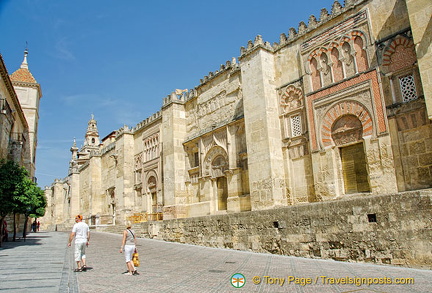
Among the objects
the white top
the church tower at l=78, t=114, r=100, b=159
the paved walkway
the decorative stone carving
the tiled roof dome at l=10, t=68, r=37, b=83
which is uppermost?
the tiled roof dome at l=10, t=68, r=37, b=83

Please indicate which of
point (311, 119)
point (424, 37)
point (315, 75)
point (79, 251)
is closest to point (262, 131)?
point (311, 119)

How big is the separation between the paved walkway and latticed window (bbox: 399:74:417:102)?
4.97 meters

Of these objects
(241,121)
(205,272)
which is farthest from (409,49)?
(205,272)

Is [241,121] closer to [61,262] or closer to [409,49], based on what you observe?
[409,49]

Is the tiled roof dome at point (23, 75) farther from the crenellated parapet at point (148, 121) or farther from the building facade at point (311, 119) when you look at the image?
the building facade at point (311, 119)

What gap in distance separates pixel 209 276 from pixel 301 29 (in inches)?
390

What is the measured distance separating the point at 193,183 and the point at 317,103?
813cm

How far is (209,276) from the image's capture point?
22.2ft

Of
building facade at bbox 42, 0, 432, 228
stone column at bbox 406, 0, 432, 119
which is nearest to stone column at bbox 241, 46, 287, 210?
building facade at bbox 42, 0, 432, 228

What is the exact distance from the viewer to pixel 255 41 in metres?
14.0

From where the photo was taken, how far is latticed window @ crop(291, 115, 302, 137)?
12770 mm

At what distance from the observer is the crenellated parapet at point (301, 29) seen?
1173 cm

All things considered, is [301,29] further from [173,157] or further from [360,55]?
[173,157]

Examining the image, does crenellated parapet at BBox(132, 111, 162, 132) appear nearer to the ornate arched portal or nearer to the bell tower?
the ornate arched portal
